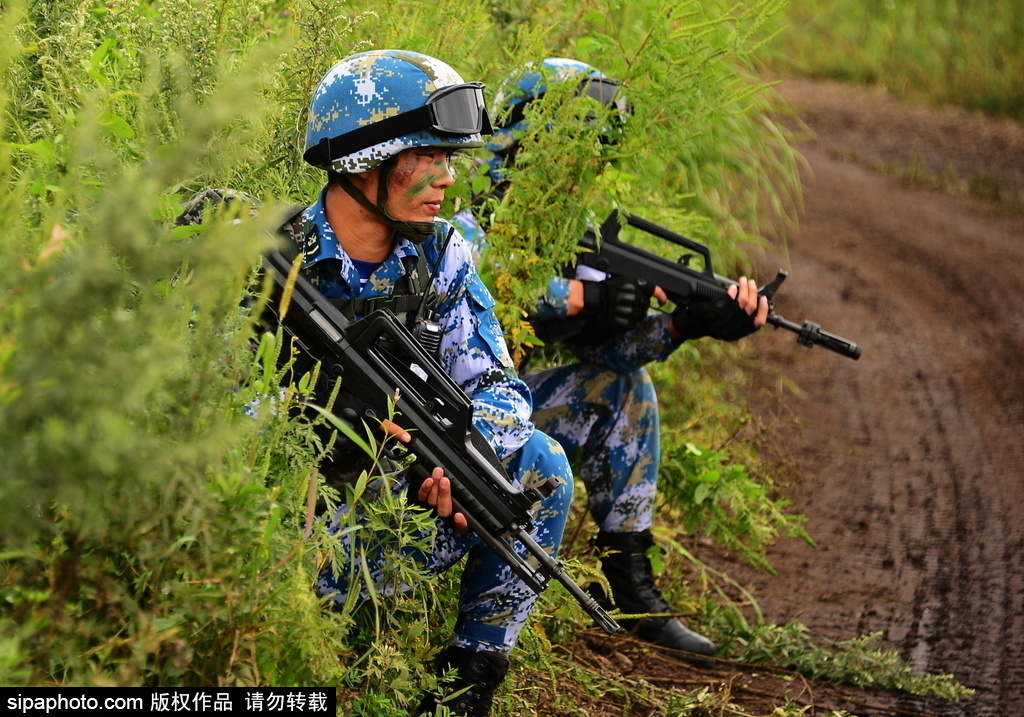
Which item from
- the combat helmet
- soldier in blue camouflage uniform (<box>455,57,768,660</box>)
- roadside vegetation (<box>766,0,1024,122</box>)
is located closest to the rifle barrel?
soldier in blue camouflage uniform (<box>455,57,768,660</box>)

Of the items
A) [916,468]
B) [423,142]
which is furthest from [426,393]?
[916,468]

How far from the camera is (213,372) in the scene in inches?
76.4

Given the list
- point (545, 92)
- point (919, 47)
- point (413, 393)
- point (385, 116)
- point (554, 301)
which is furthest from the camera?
point (919, 47)

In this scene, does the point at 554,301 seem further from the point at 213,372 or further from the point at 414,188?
the point at 213,372

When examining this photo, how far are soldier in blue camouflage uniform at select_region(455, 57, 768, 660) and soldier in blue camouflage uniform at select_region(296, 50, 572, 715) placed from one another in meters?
0.96

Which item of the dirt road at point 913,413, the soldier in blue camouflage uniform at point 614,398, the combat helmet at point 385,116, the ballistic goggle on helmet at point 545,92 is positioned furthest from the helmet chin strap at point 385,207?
the dirt road at point 913,413

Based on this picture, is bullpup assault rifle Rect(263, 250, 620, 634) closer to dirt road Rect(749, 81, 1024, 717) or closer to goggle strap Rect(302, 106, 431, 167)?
goggle strap Rect(302, 106, 431, 167)

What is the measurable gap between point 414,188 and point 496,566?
1056mm

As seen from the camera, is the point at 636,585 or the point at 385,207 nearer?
the point at 385,207

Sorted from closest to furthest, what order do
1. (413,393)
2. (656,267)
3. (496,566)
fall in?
1. (413,393)
2. (496,566)
3. (656,267)

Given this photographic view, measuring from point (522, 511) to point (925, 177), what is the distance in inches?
381

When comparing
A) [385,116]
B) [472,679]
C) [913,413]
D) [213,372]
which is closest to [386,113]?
[385,116]

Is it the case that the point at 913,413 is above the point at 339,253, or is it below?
below

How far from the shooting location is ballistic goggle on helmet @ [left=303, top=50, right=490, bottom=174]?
9.46 ft
